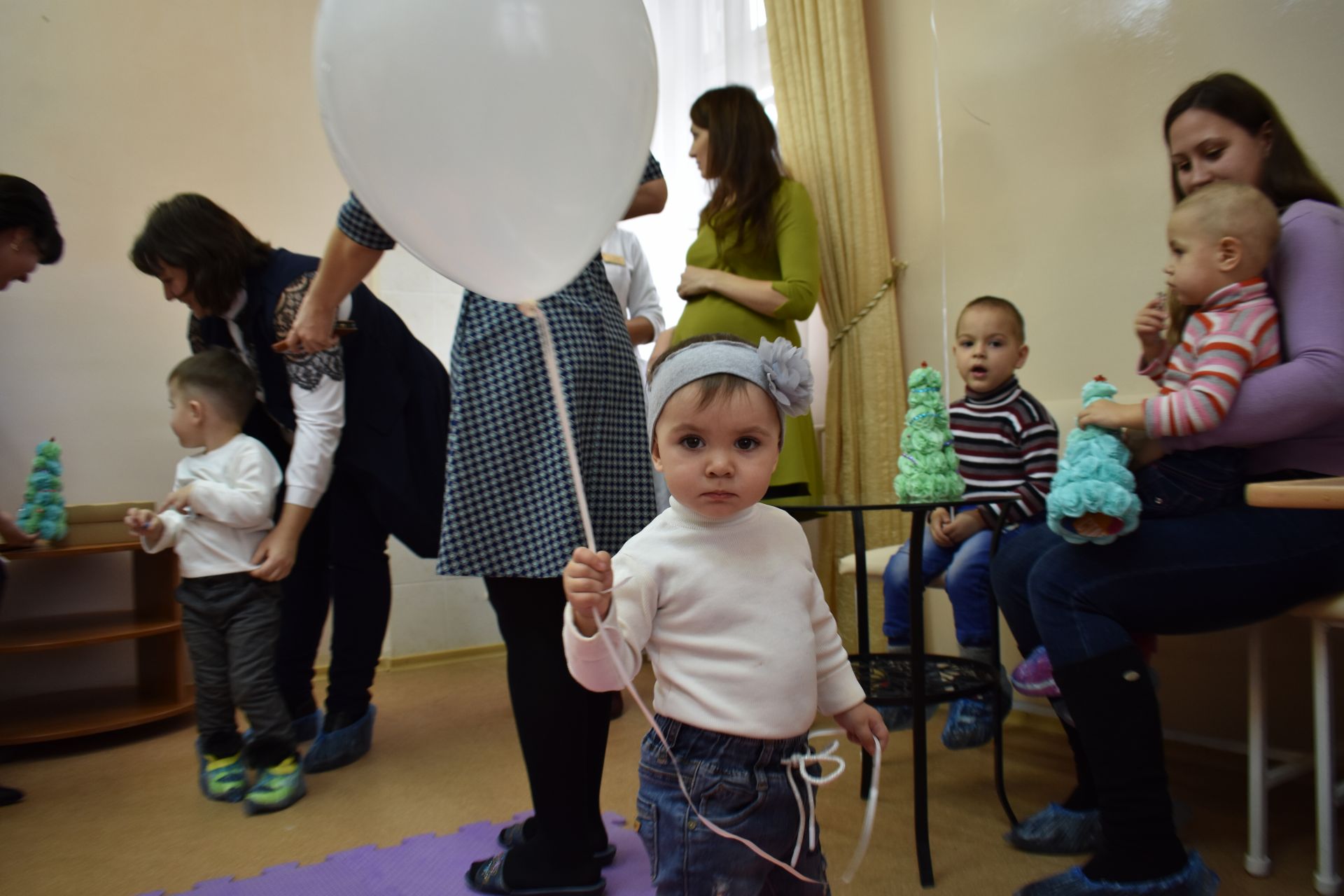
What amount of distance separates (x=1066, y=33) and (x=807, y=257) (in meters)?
0.86

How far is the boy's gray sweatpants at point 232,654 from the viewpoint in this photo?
197cm

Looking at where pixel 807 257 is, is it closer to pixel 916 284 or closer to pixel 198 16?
pixel 916 284

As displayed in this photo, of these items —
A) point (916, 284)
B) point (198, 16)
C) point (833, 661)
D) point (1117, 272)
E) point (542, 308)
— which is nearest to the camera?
point (833, 661)

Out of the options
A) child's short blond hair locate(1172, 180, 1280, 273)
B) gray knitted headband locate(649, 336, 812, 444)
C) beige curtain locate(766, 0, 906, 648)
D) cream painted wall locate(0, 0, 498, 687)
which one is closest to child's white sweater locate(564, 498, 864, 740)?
gray knitted headband locate(649, 336, 812, 444)

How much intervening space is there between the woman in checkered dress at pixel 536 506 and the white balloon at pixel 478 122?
1.27ft

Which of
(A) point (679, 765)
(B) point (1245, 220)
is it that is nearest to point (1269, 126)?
(B) point (1245, 220)

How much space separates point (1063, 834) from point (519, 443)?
1.19 metres

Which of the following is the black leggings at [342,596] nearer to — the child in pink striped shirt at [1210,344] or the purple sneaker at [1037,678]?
the purple sneaker at [1037,678]

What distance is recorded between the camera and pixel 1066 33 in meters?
2.26

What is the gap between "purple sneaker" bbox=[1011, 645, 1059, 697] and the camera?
1.54m

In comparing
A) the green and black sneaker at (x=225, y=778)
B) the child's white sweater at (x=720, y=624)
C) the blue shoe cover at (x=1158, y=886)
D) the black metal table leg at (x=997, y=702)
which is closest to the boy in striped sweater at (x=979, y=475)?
the black metal table leg at (x=997, y=702)

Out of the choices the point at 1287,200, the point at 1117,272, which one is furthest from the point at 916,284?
the point at 1287,200

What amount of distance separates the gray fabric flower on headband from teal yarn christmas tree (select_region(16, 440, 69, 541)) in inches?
89.9

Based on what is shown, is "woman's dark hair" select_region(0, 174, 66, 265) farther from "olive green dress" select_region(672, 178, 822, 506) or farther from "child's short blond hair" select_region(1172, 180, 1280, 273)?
"child's short blond hair" select_region(1172, 180, 1280, 273)
